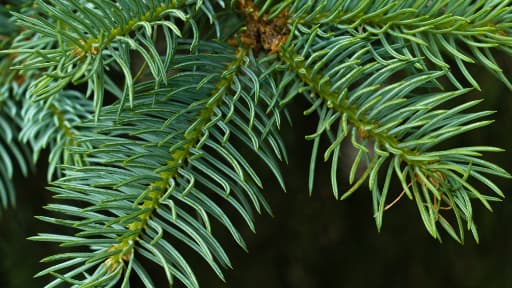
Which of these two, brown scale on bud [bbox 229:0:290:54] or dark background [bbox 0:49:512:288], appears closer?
brown scale on bud [bbox 229:0:290:54]

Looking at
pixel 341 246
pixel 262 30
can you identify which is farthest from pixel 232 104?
pixel 341 246

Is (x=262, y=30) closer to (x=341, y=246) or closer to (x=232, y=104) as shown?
(x=232, y=104)

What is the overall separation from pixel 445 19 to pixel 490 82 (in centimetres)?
36

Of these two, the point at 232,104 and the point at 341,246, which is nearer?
the point at 232,104

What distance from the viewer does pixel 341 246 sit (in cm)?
84

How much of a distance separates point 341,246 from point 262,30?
1.57 feet

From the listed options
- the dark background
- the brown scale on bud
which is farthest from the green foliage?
the dark background

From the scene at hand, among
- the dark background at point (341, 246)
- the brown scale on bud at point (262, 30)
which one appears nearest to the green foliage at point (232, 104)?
the brown scale on bud at point (262, 30)

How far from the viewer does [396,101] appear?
366 millimetres

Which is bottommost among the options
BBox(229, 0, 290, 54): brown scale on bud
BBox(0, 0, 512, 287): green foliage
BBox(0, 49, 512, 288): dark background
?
BBox(0, 49, 512, 288): dark background

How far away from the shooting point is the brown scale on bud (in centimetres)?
43

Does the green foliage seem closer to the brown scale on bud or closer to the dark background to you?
the brown scale on bud

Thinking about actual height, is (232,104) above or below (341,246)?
above

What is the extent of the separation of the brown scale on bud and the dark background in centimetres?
29
